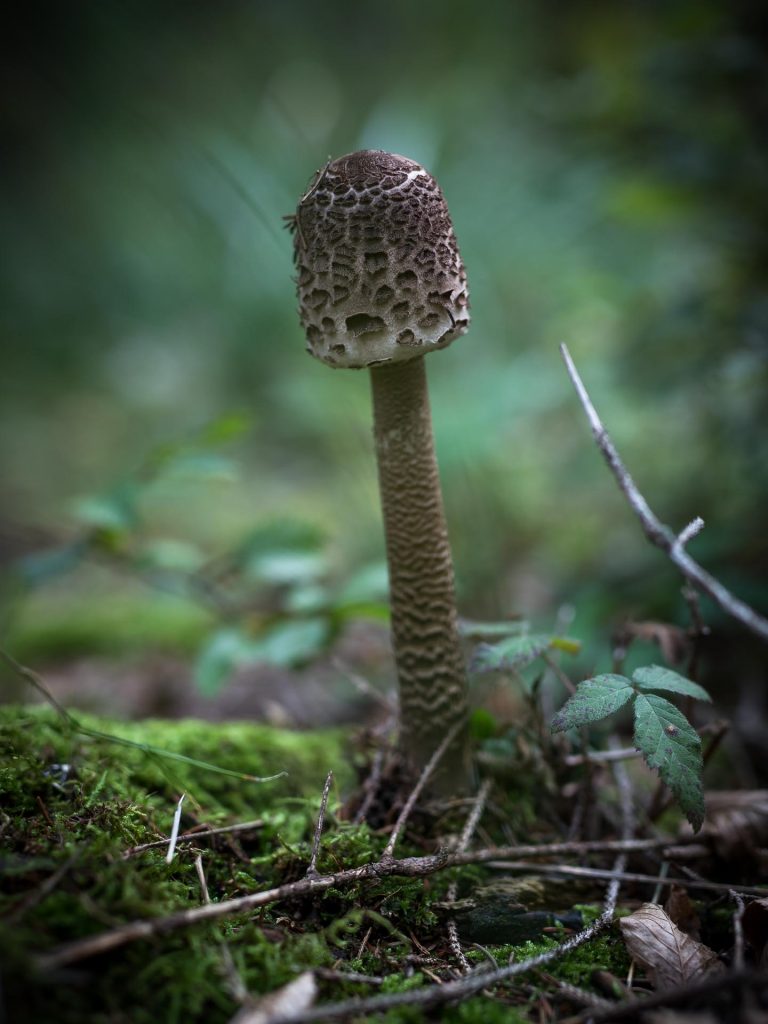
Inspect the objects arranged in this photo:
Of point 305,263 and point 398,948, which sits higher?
point 305,263

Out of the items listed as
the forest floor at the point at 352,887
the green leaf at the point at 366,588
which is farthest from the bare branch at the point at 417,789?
the green leaf at the point at 366,588

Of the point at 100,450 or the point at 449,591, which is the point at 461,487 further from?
the point at 100,450

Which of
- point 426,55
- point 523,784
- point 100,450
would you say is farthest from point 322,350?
point 426,55

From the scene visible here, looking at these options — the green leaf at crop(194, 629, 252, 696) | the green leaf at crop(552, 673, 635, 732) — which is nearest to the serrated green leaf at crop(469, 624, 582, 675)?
the green leaf at crop(552, 673, 635, 732)

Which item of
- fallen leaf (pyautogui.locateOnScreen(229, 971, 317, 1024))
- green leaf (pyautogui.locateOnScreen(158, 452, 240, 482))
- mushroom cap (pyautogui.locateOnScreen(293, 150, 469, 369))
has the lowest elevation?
fallen leaf (pyautogui.locateOnScreen(229, 971, 317, 1024))

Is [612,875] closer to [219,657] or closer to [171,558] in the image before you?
[219,657]

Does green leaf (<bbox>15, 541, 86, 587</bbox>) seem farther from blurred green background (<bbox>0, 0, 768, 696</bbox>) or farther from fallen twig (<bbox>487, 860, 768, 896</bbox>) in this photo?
fallen twig (<bbox>487, 860, 768, 896</bbox>)
